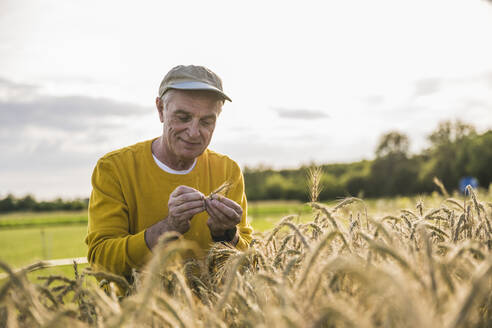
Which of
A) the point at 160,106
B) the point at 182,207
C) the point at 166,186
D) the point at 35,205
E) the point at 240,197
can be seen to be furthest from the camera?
the point at 35,205

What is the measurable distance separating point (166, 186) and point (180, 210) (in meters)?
0.80

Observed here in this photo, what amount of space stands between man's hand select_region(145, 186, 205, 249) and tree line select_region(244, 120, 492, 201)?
25.4m

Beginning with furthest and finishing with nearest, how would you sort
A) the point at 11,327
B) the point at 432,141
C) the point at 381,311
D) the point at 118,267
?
the point at 432,141, the point at 118,267, the point at 11,327, the point at 381,311

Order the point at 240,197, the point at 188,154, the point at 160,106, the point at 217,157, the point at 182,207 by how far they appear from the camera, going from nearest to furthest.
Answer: the point at 182,207
the point at 188,154
the point at 160,106
the point at 240,197
the point at 217,157

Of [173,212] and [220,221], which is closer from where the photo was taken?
[173,212]

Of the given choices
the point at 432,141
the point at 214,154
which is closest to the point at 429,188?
the point at 432,141

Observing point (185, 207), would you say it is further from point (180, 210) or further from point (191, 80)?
point (191, 80)

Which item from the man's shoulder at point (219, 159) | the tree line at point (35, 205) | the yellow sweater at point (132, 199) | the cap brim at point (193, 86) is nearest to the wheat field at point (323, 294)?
the yellow sweater at point (132, 199)

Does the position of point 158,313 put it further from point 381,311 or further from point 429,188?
point 429,188

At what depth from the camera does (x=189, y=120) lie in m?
2.83

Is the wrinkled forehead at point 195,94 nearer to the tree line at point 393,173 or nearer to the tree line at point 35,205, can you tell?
the tree line at point 393,173

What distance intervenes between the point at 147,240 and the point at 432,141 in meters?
41.5

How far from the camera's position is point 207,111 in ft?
9.32

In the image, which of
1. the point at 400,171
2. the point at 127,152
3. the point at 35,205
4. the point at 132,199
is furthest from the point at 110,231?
the point at 35,205
